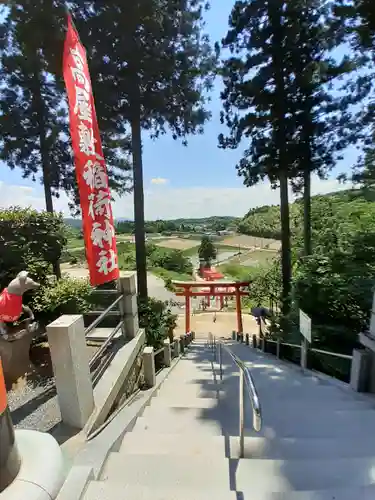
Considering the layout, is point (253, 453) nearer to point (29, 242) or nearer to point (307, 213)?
point (29, 242)

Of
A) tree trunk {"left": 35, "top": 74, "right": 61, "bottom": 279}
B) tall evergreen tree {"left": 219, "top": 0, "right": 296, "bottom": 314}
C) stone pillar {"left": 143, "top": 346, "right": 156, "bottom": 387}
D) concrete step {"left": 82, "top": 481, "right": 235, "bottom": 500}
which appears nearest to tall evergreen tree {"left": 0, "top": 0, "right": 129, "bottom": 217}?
tree trunk {"left": 35, "top": 74, "right": 61, "bottom": 279}

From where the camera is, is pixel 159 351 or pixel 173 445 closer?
pixel 173 445

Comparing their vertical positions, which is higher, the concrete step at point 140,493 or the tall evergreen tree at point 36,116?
the tall evergreen tree at point 36,116

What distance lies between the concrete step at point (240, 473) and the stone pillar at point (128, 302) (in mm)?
2506

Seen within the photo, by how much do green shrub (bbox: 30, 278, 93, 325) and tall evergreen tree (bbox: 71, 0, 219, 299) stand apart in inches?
128

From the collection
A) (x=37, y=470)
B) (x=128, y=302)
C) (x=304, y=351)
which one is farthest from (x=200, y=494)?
(x=304, y=351)

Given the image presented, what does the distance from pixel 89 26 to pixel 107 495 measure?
8.64 meters

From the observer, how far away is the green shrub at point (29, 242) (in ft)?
16.8

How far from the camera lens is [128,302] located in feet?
15.2

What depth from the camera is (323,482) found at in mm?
1984

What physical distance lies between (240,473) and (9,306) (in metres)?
3.16

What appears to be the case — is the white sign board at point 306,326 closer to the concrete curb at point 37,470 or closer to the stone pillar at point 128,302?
the stone pillar at point 128,302

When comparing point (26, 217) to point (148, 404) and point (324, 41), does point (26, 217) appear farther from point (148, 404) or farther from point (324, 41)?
point (324, 41)

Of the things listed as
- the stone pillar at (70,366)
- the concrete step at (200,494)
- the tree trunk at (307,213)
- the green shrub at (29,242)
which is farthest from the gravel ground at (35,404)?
the tree trunk at (307,213)
